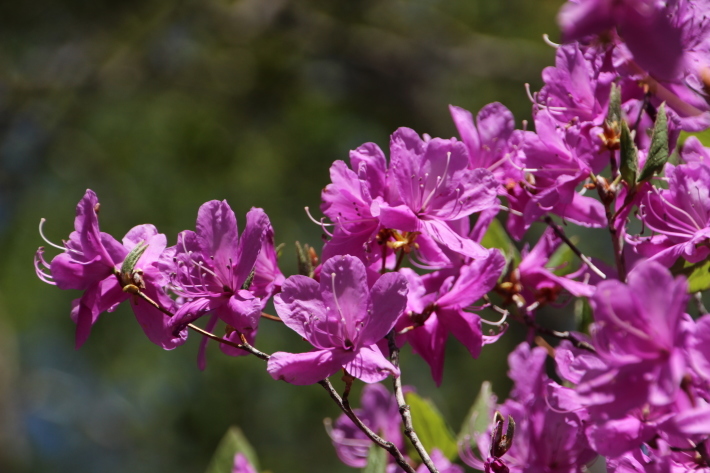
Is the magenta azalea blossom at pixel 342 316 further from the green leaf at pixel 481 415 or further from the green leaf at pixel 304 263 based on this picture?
the green leaf at pixel 481 415

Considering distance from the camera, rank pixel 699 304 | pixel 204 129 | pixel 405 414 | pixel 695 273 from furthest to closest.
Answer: pixel 204 129 → pixel 699 304 → pixel 695 273 → pixel 405 414

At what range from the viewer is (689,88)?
1.07m

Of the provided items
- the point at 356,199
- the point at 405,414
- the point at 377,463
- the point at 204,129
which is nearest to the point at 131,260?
the point at 356,199

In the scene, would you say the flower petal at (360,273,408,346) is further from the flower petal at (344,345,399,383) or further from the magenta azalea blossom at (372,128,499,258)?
the magenta azalea blossom at (372,128,499,258)

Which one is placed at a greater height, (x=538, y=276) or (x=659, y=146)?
(x=659, y=146)

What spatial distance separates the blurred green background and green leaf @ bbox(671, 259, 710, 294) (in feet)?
14.8

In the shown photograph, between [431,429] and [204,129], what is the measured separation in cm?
541

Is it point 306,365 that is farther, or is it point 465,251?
point 465,251

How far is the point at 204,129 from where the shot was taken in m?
6.60

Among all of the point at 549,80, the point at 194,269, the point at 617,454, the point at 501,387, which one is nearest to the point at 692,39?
A: the point at 549,80

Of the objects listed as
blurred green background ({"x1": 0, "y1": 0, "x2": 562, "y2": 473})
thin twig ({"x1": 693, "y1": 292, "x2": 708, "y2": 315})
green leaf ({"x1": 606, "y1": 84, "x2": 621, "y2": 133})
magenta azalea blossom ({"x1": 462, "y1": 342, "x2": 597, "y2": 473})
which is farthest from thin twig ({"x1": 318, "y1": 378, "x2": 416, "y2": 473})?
blurred green background ({"x1": 0, "y1": 0, "x2": 562, "y2": 473})

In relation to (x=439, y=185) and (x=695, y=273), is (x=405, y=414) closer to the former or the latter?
(x=439, y=185)

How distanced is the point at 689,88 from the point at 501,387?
160 inches

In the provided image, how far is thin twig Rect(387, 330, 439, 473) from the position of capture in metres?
0.85
